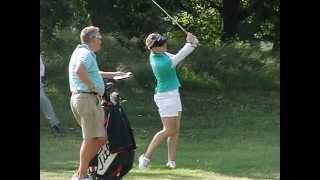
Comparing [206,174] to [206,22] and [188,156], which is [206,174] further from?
[206,22]

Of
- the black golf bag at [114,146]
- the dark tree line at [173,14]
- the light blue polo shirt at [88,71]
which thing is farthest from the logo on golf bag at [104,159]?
the dark tree line at [173,14]

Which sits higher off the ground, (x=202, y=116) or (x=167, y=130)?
(x=167, y=130)

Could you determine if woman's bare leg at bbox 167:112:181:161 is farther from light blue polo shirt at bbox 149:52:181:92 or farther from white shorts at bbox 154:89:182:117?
light blue polo shirt at bbox 149:52:181:92

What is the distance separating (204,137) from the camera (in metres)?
12.2

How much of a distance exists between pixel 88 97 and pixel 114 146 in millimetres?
550

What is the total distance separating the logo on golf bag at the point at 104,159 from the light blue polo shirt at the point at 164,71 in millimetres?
1432

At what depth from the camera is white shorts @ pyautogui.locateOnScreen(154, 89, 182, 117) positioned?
8812 mm

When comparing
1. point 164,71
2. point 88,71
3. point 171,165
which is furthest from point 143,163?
point 88,71

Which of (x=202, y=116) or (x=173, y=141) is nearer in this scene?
(x=173, y=141)

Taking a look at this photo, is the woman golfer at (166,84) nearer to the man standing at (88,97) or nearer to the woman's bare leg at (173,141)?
the woman's bare leg at (173,141)

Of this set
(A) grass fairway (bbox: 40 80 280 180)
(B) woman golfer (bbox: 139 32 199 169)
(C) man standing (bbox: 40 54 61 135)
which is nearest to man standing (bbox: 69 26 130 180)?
(A) grass fairway (bbox: 40 80 280 180)

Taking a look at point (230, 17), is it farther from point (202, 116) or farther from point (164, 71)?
point (164, 71)

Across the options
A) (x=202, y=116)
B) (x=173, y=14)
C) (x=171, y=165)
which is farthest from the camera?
(x=173, y=14)

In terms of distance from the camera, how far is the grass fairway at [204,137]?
880 centimetres
